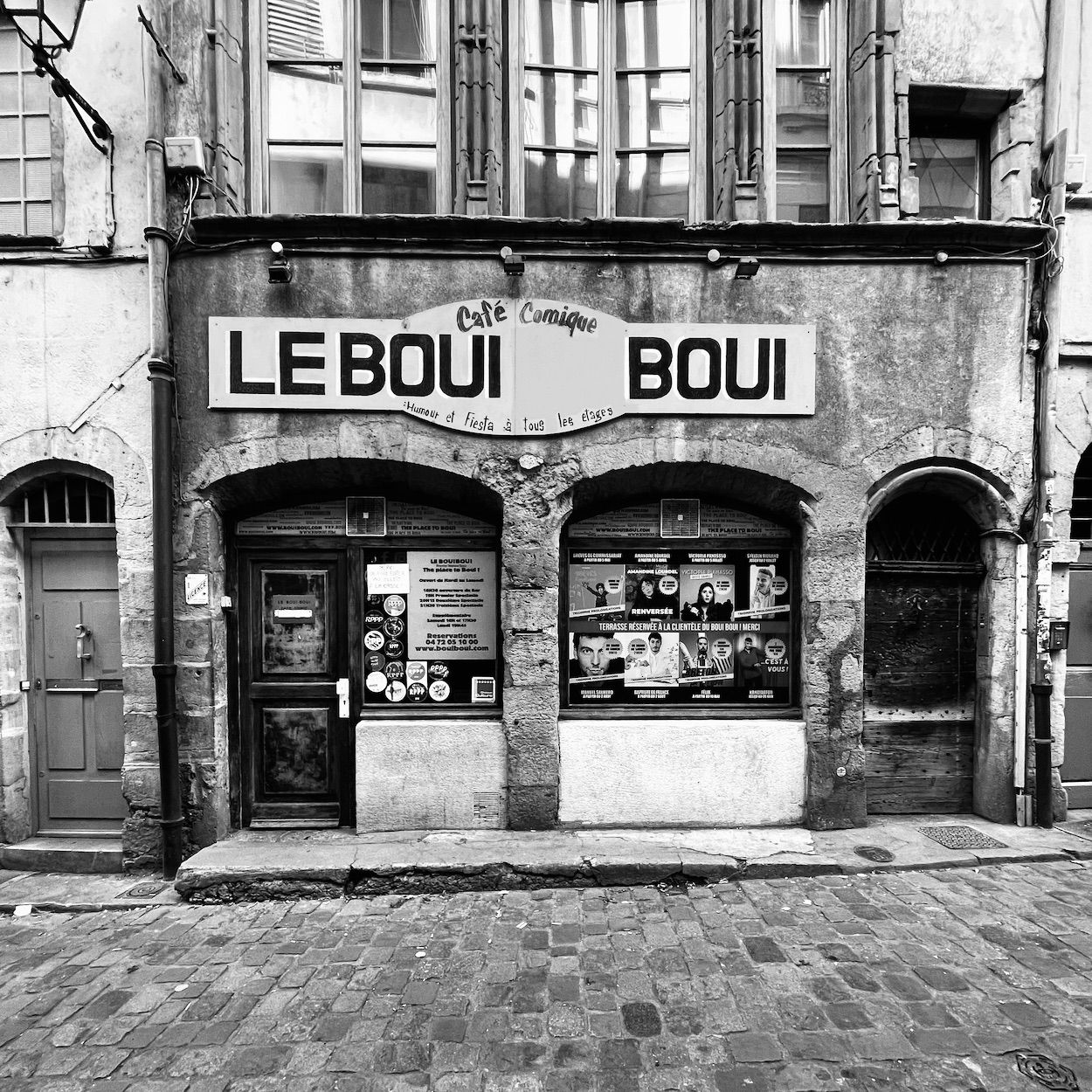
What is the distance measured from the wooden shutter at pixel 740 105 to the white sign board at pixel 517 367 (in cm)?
116

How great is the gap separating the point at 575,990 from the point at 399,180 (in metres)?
6.24

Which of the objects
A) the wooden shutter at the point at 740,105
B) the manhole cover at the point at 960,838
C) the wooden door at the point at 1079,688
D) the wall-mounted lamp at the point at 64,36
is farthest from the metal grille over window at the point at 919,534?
the wall-mounted lamp at the point at 64,36

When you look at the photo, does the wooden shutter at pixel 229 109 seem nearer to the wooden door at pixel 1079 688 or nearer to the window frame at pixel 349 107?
the window frame at pixel 349 107

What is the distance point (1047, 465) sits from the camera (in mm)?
5004

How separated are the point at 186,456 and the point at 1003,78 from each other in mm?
7915

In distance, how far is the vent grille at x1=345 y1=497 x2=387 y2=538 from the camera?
5.22 m

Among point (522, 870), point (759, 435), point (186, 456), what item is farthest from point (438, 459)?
point (522, 870)

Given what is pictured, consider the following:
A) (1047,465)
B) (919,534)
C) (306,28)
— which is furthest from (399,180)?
(1047,465)

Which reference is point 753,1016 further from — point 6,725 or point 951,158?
point 951,158

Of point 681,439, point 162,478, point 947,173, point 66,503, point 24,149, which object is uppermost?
point 947,173

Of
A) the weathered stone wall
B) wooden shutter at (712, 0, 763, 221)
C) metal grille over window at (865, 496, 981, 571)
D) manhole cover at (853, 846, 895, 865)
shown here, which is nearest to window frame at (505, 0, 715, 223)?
wooden shutter at (712, 0, 763, 221)

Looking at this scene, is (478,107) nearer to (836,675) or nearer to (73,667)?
(836,675)

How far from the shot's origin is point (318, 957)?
3.62 m

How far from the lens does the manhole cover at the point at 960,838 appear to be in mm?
4719
